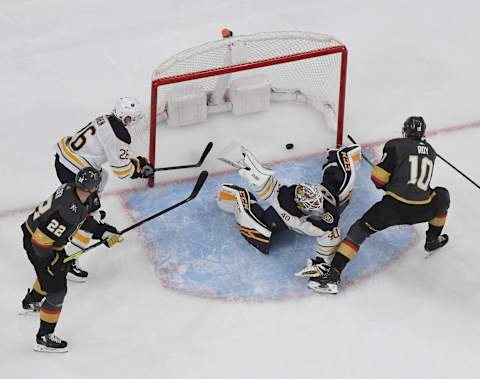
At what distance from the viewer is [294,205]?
4809mm

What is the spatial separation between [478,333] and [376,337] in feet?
1.75

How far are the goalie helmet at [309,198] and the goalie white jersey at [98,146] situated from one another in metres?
0.93

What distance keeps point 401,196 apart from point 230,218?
1066 millimetres

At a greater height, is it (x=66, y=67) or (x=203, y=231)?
(x=66, y=67)

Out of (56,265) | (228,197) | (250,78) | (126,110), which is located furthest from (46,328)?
(250,78)

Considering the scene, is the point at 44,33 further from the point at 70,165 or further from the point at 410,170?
the point at 410,170

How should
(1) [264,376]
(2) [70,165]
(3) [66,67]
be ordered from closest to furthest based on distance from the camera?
1. (1) [264,376]
2. (2) [70,165]
3. (3) [66,67]

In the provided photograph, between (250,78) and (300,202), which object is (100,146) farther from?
(250,78)

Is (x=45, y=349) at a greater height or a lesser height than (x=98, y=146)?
lesser

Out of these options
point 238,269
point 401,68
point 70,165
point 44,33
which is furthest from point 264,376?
point 44,33

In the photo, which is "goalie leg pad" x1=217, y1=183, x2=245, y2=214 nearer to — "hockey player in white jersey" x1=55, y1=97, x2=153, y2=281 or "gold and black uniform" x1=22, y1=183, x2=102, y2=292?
"hockey player in white jersey" x1=55, y1=97, x2=153, y2=281

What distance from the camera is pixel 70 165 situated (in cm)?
476

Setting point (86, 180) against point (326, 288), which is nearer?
point (86, 180)

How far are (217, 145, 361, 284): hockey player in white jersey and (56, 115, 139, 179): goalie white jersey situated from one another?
2.21 ft
